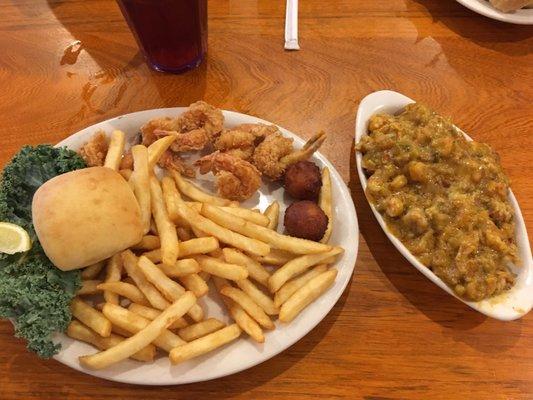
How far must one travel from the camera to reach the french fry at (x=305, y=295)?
1.61 metres

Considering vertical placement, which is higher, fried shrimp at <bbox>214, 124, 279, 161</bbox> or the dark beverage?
the dark beverage

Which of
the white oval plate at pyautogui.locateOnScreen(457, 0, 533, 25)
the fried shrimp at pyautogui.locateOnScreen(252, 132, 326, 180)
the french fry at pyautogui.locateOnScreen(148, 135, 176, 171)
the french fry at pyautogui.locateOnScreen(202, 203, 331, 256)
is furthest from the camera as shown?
the white oval plate at pyautogui.locateOnScreen(457, 0, 533, 25)

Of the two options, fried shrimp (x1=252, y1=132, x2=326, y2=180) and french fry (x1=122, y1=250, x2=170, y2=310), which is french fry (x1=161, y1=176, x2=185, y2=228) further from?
fried shrimp (x1=252, y1=132, x2=326, y2=180)

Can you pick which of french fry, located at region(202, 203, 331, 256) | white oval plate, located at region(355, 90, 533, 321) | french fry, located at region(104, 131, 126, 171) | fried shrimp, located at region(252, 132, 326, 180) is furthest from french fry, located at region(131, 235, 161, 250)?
white oval plate, located at region(355, 90, 533, 321)

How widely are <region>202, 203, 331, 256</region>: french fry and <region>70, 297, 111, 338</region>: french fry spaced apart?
52 centimetres

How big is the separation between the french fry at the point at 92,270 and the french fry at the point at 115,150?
1.27 feet

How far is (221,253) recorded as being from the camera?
1744 millimetres

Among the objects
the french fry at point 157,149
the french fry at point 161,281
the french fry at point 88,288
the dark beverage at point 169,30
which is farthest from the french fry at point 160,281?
the dark beverage at point 169,30

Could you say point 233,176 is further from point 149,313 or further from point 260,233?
point 149,313

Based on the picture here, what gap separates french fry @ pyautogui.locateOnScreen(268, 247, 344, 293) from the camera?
5.41ft

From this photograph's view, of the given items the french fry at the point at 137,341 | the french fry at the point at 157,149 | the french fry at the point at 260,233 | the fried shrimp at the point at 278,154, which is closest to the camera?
the french fry at the point at 137,341

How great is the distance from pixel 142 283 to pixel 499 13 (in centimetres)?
244

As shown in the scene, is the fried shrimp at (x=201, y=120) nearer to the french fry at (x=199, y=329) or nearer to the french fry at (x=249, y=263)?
the french fry at (x=249, y=263)

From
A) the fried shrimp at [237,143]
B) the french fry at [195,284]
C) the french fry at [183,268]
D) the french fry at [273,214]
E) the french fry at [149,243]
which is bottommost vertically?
the french fry at [195,284]
